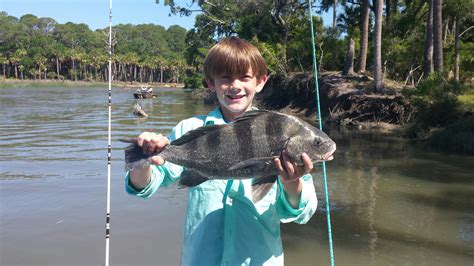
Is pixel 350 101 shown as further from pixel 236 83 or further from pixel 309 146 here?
pixel 309 146

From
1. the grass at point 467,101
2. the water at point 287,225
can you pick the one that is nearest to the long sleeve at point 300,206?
the water at point 287,225

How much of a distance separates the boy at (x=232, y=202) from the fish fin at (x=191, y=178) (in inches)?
5.6

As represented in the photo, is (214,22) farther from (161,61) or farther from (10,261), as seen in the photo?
(161,61)

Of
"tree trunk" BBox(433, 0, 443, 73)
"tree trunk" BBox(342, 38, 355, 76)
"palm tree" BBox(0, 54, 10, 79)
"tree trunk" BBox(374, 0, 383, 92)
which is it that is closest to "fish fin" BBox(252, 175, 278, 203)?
"tree trunk" BBox(433, 0, 443, 73)

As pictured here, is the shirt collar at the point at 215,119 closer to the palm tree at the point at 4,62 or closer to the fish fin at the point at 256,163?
the fish fin at the point at 256,163

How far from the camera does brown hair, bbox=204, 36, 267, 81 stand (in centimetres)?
245

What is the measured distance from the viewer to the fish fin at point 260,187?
2205 millimetres

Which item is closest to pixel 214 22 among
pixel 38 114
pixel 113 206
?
pixel 38 114

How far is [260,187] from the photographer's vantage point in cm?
222

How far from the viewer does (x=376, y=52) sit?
2123 cm

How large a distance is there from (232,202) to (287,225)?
5.50 metres

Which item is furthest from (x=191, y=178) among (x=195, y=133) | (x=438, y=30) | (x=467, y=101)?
(x=438, y=30)

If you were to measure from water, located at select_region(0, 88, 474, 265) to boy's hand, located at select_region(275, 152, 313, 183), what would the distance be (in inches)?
171

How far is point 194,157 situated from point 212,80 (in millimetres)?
530
